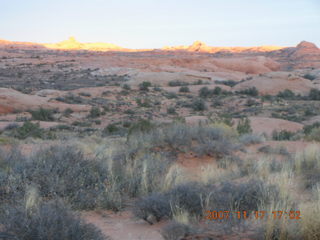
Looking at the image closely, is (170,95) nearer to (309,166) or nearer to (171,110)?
(171,110)

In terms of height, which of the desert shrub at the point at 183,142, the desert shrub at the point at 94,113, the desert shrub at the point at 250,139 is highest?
the desert shrub at the point at 183,142

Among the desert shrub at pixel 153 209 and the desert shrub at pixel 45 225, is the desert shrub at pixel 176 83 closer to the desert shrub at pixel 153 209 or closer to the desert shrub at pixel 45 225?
the desert shrub at pixel 153 209

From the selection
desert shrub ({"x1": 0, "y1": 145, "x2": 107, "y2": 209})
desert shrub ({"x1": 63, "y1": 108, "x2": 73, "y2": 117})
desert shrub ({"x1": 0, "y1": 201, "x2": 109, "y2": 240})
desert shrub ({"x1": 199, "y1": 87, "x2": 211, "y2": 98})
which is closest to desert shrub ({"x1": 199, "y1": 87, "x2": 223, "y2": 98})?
desert shrub ({"x1": 199, "y1": 87, "x2": 211, "y2": 98})

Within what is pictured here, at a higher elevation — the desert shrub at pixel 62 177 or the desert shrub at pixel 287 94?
the desert shrub at pixel 62 177

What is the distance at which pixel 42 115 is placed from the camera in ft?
76.7

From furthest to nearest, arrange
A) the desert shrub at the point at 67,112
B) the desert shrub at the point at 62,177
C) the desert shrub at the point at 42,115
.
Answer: the desert shrub at the point at 67,112 < the desert shrub at the point at 42,115 < the desert shrub at the point at 62,177

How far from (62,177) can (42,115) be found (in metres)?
18.7

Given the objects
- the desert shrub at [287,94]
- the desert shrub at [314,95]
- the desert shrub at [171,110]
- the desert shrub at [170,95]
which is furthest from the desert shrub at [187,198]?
the desert shrub at [287,94]

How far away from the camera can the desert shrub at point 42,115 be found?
23.0 m

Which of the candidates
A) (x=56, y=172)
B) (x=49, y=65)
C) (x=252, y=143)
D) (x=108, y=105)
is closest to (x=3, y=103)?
(x=108, y=105)

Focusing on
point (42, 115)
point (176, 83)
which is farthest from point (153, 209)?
point (176, 83)

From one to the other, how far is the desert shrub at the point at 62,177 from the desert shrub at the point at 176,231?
5.41ft

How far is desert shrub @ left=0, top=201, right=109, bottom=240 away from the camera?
359 cm

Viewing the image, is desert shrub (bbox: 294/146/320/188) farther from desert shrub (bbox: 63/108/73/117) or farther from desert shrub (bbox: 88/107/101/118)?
desert shrub (bbox: 63/108/73/117)
